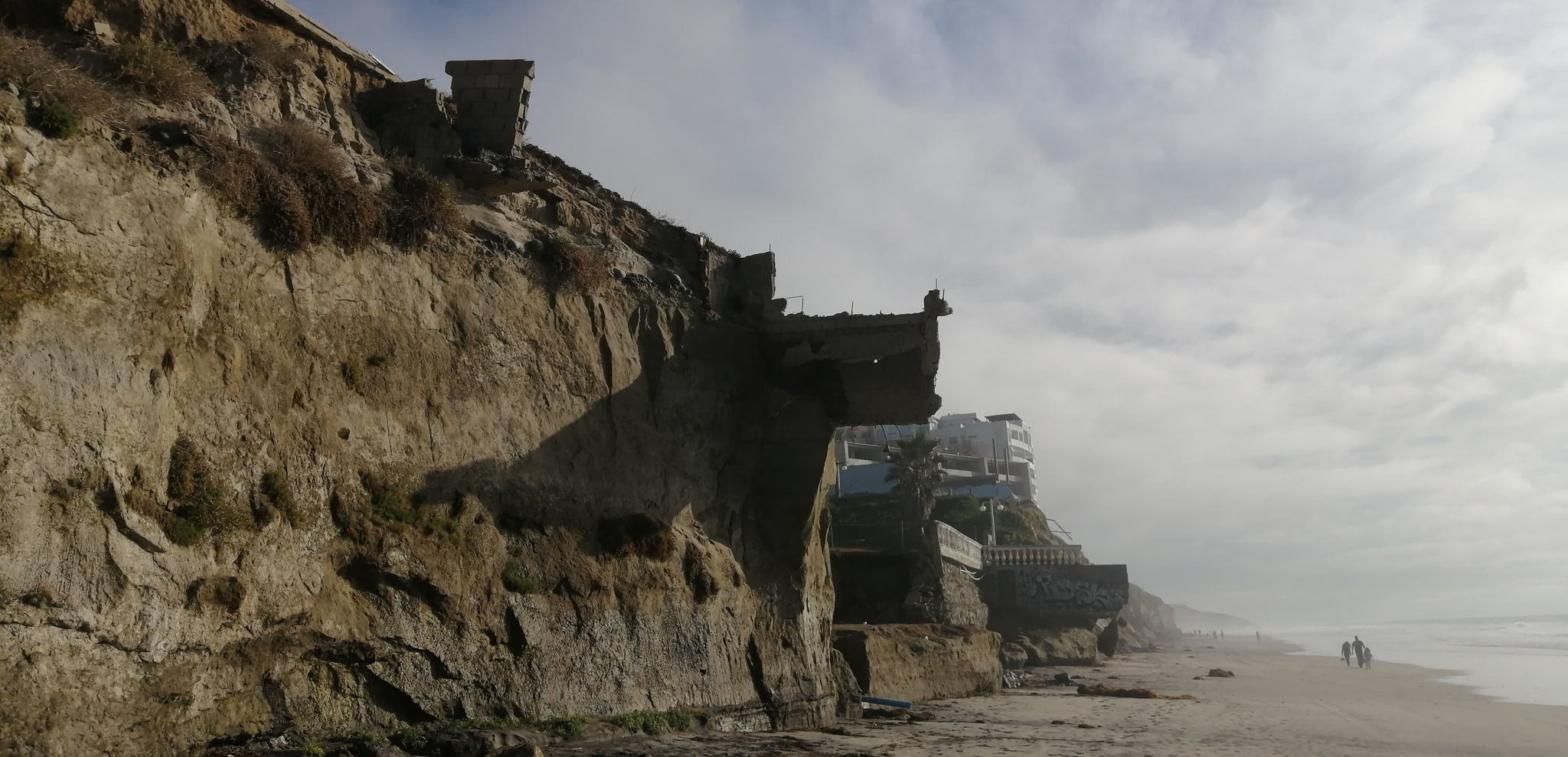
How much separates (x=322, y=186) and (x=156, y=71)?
6.25 feet

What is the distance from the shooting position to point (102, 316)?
29.4 ft

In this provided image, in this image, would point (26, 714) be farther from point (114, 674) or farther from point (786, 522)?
point (786, 522)

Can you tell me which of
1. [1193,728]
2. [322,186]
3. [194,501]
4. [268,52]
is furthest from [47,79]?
[1193,728]

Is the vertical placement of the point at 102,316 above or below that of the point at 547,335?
below

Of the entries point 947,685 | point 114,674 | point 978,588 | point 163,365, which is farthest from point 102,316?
point 978,588

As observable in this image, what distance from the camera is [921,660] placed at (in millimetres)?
25109

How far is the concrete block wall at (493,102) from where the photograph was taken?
50.0 ft

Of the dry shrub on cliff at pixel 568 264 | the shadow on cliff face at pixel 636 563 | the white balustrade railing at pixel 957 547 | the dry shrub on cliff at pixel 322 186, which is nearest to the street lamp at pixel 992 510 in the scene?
the white balustrade railing at pixel 957 547

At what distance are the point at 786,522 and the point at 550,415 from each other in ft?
18.1

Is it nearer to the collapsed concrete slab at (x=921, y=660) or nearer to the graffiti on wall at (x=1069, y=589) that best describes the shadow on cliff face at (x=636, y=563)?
the collapsed concrete slab at (x=921, y=660)

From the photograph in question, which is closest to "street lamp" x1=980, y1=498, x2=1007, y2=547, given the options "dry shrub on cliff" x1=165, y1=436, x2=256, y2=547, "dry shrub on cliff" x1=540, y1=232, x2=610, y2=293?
"dry shrub on cliff" x1=540, y1=232, x2=610, y2=293

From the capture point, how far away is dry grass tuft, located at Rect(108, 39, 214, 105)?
10867 mm

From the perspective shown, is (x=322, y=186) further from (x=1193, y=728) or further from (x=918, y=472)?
(x=918, y=472)

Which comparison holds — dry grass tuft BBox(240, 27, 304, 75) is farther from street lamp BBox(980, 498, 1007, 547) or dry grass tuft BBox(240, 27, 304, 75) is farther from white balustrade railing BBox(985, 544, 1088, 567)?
street lamp BBox(980, 498, 1007, 547)
